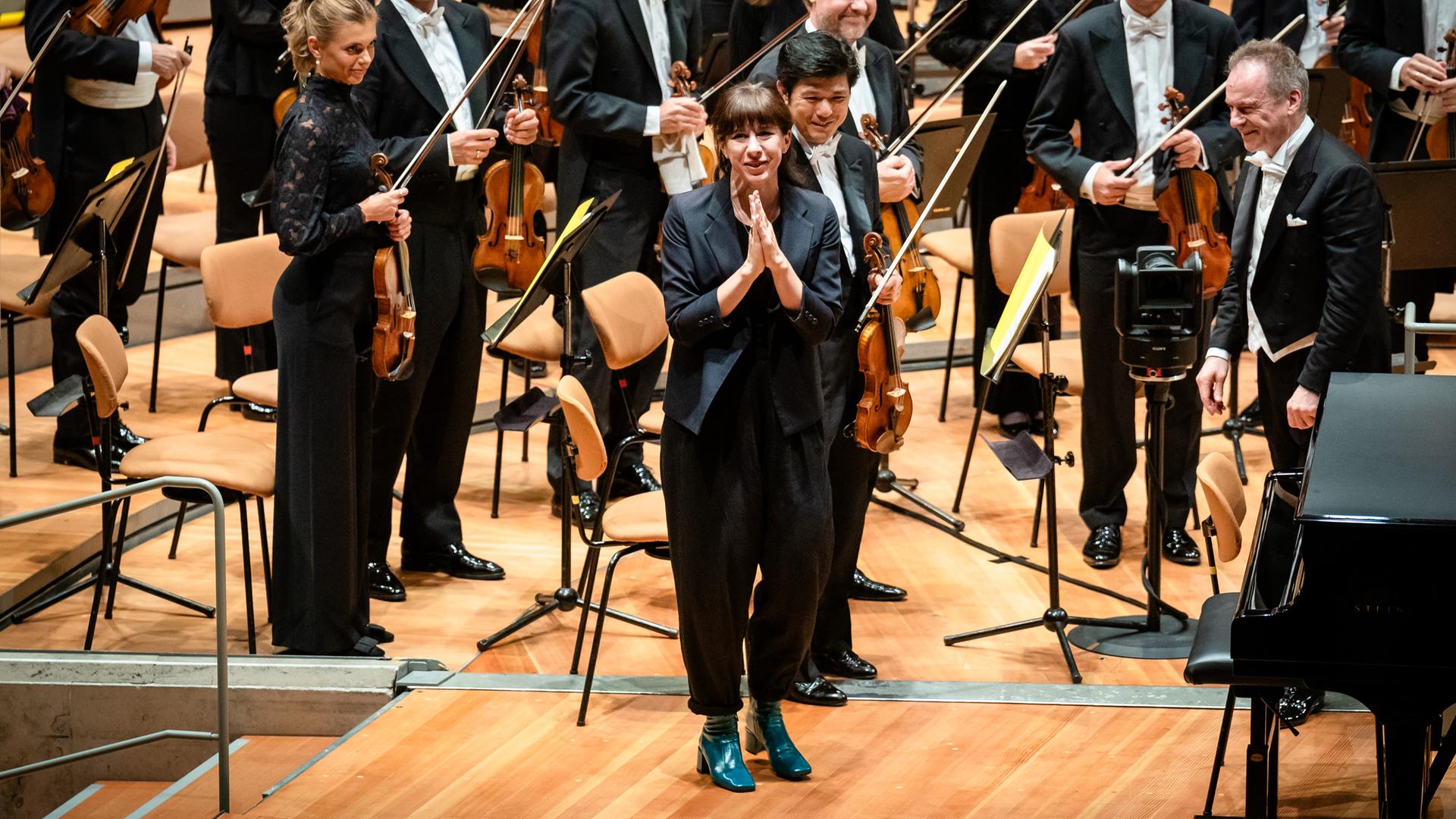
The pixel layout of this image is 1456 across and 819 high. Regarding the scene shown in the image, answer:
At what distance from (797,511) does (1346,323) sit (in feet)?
4.59

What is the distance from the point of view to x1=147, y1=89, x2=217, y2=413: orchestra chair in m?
5.89

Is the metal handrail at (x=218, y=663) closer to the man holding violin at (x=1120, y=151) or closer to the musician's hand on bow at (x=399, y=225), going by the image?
the musician's hand on bow at (x=399, y=225)

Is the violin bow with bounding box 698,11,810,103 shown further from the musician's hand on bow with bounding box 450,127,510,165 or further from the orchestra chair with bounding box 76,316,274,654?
the orchestra chair with bounding box 76,316,274,654

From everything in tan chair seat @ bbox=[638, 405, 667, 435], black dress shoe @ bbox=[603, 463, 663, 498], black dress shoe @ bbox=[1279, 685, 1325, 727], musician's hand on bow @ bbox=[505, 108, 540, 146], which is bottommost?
black dress shoe @ bbox=[1279, 685, 1325, 727]

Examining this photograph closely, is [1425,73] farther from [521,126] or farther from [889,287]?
[521,126]

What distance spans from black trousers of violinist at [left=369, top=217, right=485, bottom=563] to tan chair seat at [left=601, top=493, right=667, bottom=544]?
78 centimetres

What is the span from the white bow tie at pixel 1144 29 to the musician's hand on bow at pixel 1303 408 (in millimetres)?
1297

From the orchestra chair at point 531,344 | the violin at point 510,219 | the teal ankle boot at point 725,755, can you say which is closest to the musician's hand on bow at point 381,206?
the violin at point 510,219

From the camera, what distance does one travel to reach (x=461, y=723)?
386 centimetres

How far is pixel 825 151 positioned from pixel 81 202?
2.69 meters

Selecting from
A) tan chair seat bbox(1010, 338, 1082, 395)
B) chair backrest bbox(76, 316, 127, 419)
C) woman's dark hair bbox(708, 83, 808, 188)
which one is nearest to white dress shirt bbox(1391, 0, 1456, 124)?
tan chair seat bbox(1010, 338, 1082, 395)

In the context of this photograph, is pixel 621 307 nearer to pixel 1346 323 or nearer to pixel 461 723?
pixel 461 723

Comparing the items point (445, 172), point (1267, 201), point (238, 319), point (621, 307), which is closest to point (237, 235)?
point (238, 319)

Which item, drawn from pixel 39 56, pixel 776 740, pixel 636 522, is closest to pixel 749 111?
pixel 636 522
